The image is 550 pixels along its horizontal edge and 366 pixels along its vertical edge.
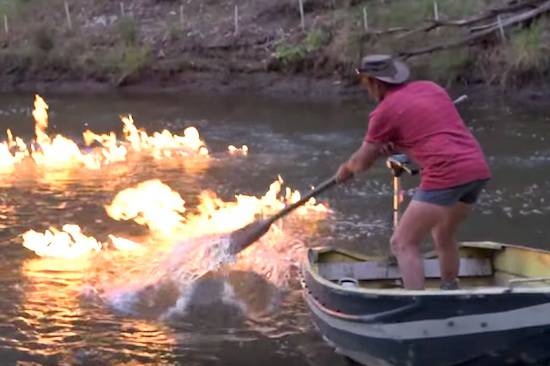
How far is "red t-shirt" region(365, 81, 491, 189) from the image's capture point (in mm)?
6461

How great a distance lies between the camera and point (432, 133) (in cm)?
647

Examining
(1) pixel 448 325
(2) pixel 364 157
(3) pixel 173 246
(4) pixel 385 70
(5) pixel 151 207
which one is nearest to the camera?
(1) pixel 448 325

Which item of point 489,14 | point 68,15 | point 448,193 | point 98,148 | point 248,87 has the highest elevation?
point 448,193

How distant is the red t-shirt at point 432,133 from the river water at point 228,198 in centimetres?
186

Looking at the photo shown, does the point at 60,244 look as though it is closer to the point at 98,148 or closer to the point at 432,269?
the point at 432,269

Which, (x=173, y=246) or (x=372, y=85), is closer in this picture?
(x=372, y=85)

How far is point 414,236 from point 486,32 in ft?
55.5

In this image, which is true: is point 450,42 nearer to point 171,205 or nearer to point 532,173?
point 532,173

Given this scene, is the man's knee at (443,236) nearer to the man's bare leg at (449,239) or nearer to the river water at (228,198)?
the man's bare leg at (449,239)

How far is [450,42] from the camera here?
23.2 m

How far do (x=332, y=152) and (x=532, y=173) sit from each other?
3697mm

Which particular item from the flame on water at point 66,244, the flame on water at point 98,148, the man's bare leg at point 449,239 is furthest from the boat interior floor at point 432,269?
the flame on water at point 98,148

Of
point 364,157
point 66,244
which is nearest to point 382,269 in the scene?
point 364,157

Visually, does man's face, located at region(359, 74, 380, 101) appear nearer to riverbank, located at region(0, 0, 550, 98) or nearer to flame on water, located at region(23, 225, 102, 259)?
flame on water, located at region(23, 225, 102, 259)
